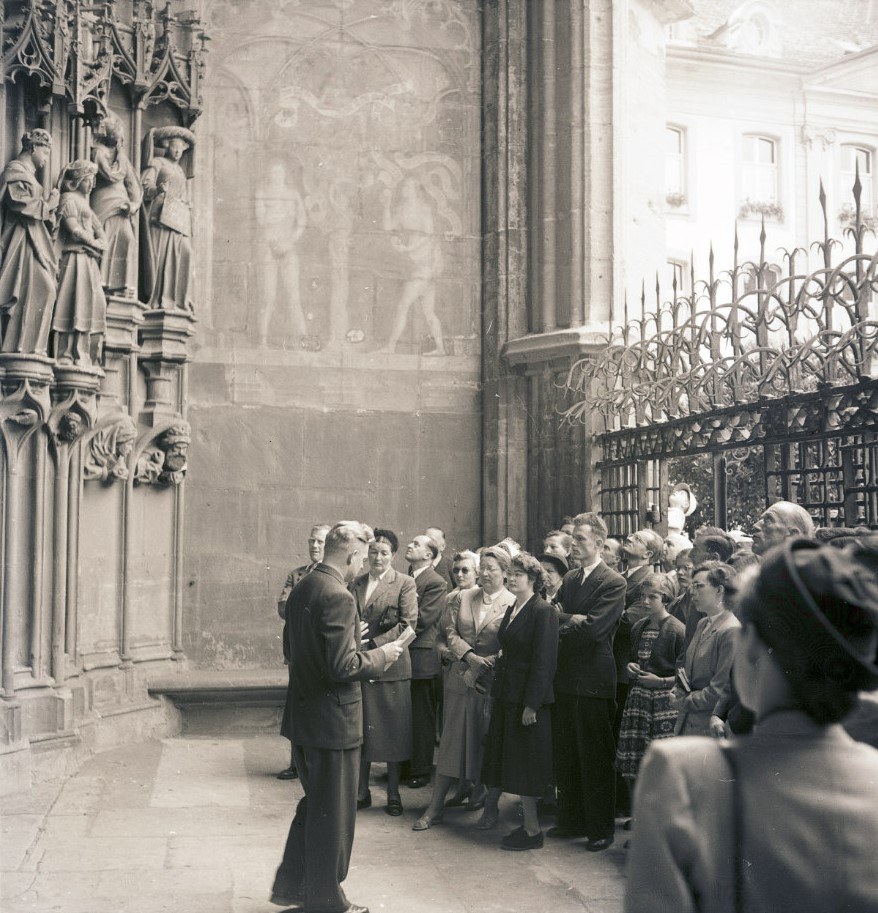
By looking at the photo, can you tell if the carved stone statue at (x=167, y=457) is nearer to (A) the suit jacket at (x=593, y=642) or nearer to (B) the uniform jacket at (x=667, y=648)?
(A) the suit jacket at (x=593, y=642)

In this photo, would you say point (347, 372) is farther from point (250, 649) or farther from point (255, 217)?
point (250, 649)

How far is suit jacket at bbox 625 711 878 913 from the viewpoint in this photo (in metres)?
1.58

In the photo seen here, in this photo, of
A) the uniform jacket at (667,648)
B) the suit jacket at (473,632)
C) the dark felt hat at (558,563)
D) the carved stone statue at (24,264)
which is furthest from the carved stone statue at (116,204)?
the uniform jacket at (667,648)

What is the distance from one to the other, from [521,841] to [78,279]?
4.73 m

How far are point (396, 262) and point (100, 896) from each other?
7.53m

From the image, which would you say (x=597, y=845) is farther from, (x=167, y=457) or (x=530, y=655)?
(x=167, y=457)

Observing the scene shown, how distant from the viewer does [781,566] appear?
1.65 meters

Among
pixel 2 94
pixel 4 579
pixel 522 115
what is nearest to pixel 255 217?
pixel 522 115

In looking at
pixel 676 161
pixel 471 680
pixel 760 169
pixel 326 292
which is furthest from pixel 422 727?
pixel 760 169

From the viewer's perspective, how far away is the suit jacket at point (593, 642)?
6.89 metres

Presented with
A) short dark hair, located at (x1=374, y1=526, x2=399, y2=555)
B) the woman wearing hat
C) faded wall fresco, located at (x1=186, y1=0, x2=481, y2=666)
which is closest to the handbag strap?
the woman wearing hat

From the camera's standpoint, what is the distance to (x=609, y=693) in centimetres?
691

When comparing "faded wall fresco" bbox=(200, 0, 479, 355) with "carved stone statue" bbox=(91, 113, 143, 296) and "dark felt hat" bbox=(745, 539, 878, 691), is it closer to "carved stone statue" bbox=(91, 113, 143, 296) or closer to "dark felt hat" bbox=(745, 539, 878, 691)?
"carved stone statue" bbox=(91, 113, 143, 296)

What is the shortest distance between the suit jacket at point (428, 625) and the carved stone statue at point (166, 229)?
3.55 meters
